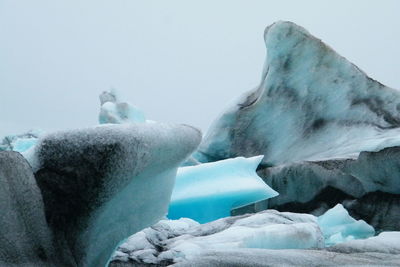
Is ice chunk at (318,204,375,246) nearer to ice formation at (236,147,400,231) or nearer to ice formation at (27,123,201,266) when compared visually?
ice formation at (236,147,400,231)

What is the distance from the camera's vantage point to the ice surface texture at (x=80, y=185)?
1.91m

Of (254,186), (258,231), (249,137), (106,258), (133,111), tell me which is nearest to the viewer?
(106,258)

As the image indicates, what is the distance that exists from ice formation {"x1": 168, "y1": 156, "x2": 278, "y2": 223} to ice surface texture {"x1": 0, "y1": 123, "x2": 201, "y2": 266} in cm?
413

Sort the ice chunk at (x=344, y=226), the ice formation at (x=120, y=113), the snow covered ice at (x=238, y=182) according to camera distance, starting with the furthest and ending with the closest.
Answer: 1. the ice formation at (x=120, y=113)
2. the ice chunk at (x=344, y=226)
3. the snow covered ice at (x=238, y=182)

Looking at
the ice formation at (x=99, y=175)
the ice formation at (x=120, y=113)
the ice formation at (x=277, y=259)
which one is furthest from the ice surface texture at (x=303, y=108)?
the ice formation at (x=99, y=175)

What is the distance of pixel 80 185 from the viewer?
2.00 metres

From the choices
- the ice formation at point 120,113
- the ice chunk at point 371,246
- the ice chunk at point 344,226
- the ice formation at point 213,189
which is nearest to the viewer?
the ice chunk at point 371,246

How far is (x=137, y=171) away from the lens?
209 centimetres

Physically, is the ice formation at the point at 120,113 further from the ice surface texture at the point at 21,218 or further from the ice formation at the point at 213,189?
the ice surface texture at the point at 21,218

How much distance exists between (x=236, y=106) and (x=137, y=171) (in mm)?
7786

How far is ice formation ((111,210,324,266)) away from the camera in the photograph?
121 inches

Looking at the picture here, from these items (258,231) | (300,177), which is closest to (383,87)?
(300,177)

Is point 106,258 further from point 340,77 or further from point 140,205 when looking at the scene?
point 340,77

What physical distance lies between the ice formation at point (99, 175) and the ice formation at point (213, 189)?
13.3ft
